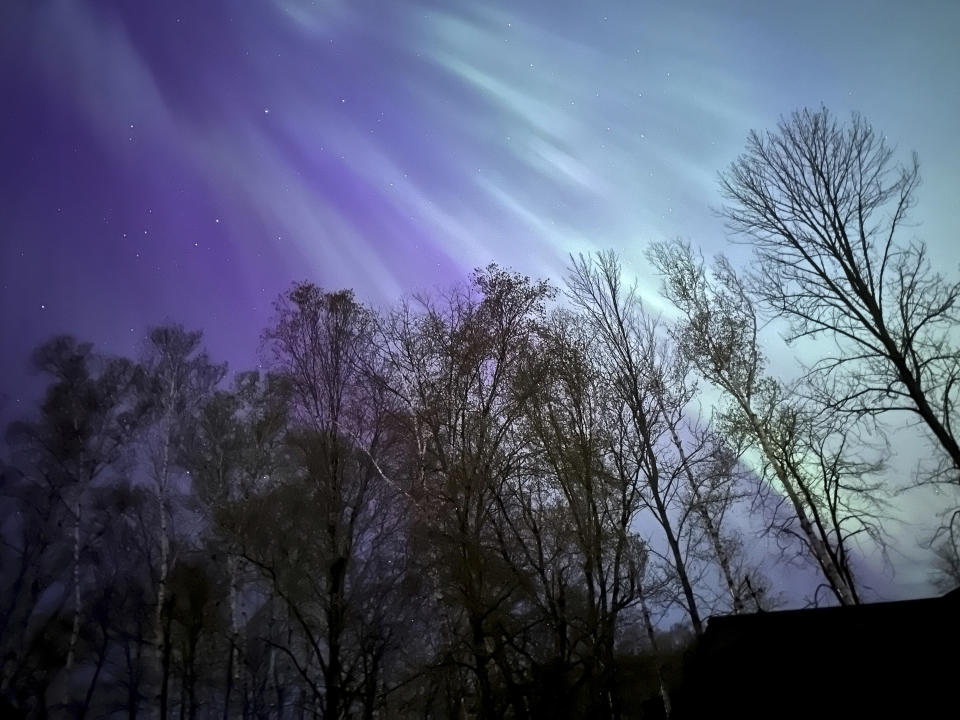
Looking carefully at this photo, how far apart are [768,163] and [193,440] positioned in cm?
2190

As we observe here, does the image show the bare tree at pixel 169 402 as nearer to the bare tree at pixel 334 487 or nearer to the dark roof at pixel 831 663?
the bare tree at pixel 334 487

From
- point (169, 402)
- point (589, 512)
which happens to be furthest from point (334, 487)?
point (169, 402)

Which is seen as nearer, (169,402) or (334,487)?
(334,487)

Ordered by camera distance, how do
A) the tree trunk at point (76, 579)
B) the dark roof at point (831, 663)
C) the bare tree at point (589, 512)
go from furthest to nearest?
the tree trunk at point (76, 579) < the bare tree at point (589, 512) < the dark roof at point (831, 663)

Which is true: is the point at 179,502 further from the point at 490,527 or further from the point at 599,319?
the point at 599,319

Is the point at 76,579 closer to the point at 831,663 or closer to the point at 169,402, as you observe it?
the point at 169,402

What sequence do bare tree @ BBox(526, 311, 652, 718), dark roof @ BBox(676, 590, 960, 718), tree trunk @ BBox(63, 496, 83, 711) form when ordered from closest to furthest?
1. dark roof @ BBox(676, 590, 960, 718)
2. bare tree @ BBox(526, 311, 652, 718)
3. tree trunk @ BBox(63, 496, 83, 711)

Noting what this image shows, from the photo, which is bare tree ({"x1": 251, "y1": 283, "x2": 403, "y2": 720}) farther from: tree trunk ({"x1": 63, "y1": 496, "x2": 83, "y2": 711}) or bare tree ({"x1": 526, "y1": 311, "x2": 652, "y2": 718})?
tree trunk ({"x1": 63, "y1": 496, "x2": 83, "y2": 711})

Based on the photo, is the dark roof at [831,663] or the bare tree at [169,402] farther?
the bare tree at [169,402]

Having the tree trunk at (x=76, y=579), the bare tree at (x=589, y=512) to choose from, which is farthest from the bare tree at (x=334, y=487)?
the tree trunk at (x=76, y=579)

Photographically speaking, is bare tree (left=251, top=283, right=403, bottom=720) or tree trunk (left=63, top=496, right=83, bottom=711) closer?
bare tree (left=251, top=283, right=403, bottom=720)

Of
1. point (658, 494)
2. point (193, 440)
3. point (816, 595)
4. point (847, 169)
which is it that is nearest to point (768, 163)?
point (847, 169)

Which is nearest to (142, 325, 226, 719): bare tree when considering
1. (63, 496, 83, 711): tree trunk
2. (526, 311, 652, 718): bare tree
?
(63, 496, 83, 711): tree trunk

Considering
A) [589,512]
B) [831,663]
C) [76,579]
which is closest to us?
[831,663]
